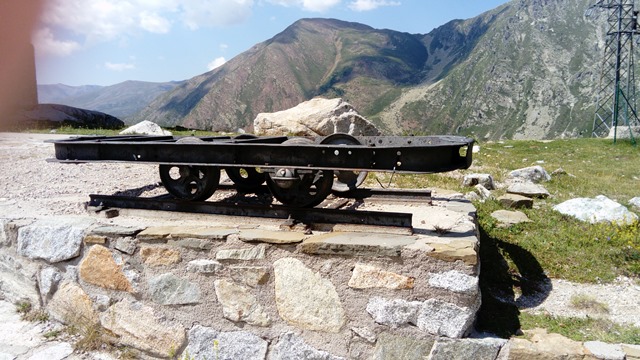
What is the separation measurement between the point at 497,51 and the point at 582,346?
18326 centimetres

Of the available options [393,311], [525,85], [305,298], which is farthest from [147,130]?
[525,85]

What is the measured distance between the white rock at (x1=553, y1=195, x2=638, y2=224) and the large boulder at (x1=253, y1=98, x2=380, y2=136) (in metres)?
6.17

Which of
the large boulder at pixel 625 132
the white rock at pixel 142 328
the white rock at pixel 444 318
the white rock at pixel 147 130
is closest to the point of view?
the white rock at pixel 444 318

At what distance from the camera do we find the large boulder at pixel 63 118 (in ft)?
57.5

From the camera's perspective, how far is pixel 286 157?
4.30 metres

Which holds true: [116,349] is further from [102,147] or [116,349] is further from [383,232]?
[383,232]

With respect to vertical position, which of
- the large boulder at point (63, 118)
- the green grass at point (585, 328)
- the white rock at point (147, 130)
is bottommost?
the green grass at point (585, 328)

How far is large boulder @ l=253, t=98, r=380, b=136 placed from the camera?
40.2 ft

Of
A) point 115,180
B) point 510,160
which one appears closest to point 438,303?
point 115,180

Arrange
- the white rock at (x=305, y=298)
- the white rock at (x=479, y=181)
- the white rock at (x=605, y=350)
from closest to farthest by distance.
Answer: the white rock at (x=605, y=350) < the white rock at (x=305, y=298) < the white rock at (x=479, y=181)

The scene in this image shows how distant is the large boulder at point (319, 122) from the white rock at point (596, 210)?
6.17m

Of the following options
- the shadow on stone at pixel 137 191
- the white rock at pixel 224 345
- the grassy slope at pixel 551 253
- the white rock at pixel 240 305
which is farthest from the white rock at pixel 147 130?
the white rock at pixel 240 305

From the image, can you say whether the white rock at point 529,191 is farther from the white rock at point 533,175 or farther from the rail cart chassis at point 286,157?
the rail cart chassis at point 286,157

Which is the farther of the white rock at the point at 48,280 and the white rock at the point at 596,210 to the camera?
the white rock at the point at 596,210
